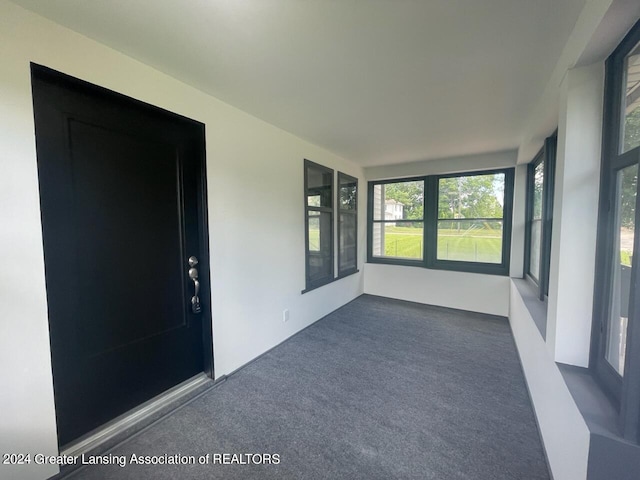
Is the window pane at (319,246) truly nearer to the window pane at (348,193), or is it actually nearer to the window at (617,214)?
the window pane at (348,193)

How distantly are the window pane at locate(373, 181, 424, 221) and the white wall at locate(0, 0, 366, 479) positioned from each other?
123 cm

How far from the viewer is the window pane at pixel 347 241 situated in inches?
164

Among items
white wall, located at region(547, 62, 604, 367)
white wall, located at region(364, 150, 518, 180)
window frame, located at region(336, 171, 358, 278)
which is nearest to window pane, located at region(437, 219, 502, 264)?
white wall, located at region(364, 150, 518, 180)

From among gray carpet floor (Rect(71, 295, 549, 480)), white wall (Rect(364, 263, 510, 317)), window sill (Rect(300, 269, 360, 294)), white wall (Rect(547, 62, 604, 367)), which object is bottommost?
gray carpet floor (Rect(71, 295, 549, 480))

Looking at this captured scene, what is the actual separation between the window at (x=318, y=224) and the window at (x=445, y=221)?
135 cm

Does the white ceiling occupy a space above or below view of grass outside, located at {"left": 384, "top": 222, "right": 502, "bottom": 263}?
above

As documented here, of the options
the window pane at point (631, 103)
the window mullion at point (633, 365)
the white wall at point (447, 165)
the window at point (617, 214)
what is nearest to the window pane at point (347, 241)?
the white wall at point (447, 165)

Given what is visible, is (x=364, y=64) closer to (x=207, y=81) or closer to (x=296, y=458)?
(x=207, y=81)

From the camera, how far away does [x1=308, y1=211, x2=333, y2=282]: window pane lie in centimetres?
344

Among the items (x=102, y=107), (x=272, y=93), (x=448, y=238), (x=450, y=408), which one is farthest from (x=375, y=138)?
(x=450, y=408)

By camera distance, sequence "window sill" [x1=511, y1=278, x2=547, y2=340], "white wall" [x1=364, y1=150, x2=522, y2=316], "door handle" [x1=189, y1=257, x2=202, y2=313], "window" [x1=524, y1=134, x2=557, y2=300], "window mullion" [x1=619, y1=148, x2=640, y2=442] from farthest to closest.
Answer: "white wall" [x1=364, y1=150, x2=522, y2=316] < "window" [x1=524, y1=134, x2=557, y2=300] < "door handle" [x1=189, y1=257, x2=202, y2=313] < "window sill" [x1=511, y1=278, x2=547, y2=340] < "window mullion" [x1=619, y1=148, x2=640, y2=442]

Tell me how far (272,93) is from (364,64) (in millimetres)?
783

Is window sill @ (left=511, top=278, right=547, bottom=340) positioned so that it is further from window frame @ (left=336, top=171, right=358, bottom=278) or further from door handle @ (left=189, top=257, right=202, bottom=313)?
door handle @ (left=189, top=257, right=202, bottom=313)

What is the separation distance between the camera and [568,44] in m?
1.38
